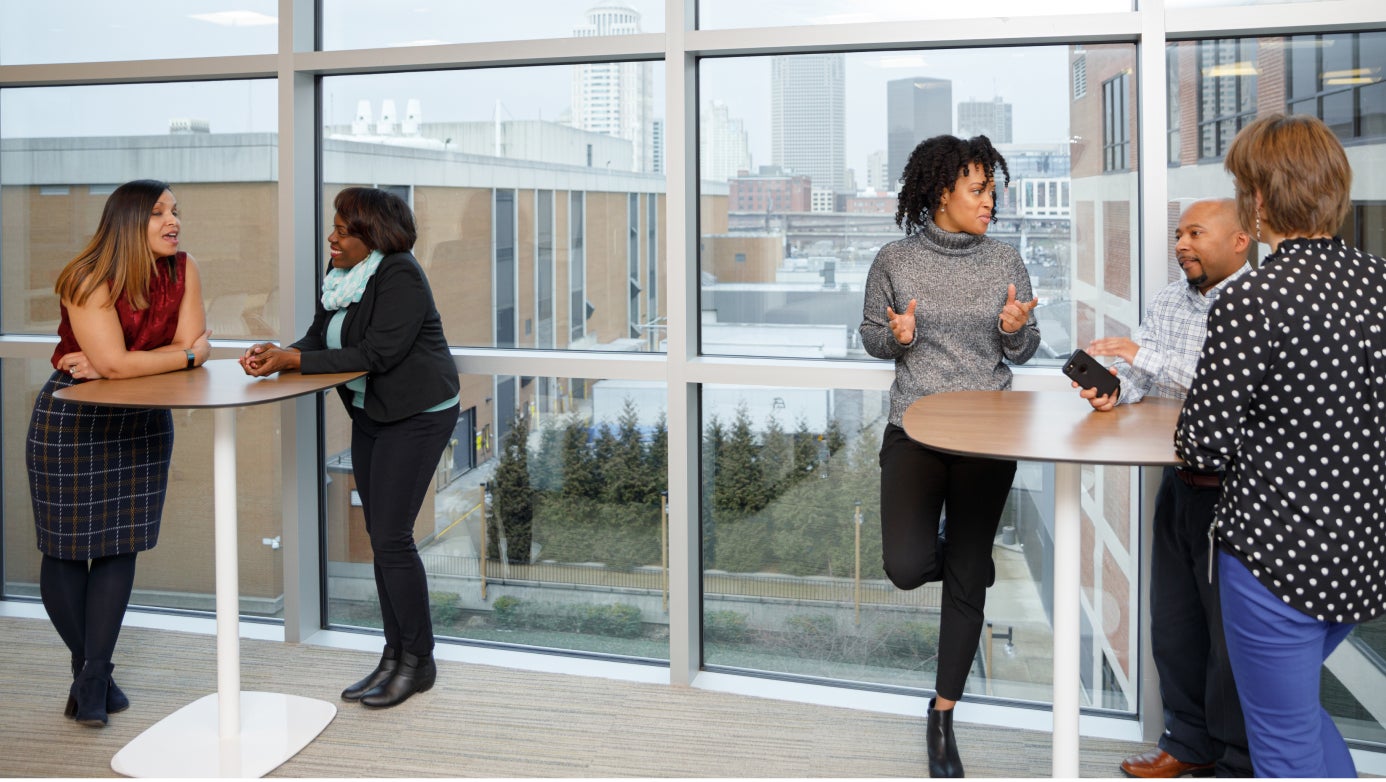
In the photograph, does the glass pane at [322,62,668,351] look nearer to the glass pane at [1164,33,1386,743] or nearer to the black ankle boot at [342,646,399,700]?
the black ankle boot at [342,646,399,700]

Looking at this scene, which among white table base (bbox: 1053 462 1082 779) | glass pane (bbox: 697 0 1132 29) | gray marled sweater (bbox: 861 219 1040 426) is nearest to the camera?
white table base (bbox: 1053 462 1082 779)

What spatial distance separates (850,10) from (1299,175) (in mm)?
1730

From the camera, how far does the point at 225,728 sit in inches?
119

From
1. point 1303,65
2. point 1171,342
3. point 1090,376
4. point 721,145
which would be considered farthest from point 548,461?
point 1303,65

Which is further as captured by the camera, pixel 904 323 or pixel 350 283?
pixel 350 283

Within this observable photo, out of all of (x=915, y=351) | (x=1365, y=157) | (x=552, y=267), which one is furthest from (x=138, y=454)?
(x=1365, y=157)

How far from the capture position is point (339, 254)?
3254mm

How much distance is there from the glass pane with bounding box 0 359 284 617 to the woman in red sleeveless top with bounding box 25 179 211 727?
0.76m

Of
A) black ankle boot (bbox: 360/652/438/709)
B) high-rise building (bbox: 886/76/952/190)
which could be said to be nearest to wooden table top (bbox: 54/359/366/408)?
black ankle boot (bbox: 360/652/438/709)

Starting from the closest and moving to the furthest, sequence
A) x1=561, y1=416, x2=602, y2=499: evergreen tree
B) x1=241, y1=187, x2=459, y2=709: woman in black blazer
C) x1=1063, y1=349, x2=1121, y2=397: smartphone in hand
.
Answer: x1=1063, y1=349, x2=1121, y2=397: smartphone in hand < x1=241, y1=187, x2=459, y2=709: woman in black blazer < x1=561, y1=416, x2=602, y2=499: evergreen tree

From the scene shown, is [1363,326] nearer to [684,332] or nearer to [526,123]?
[684,332]

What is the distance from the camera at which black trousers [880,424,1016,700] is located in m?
2.87

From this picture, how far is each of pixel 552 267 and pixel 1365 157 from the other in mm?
2478

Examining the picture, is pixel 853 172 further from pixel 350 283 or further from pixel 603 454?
pixel 350 283
